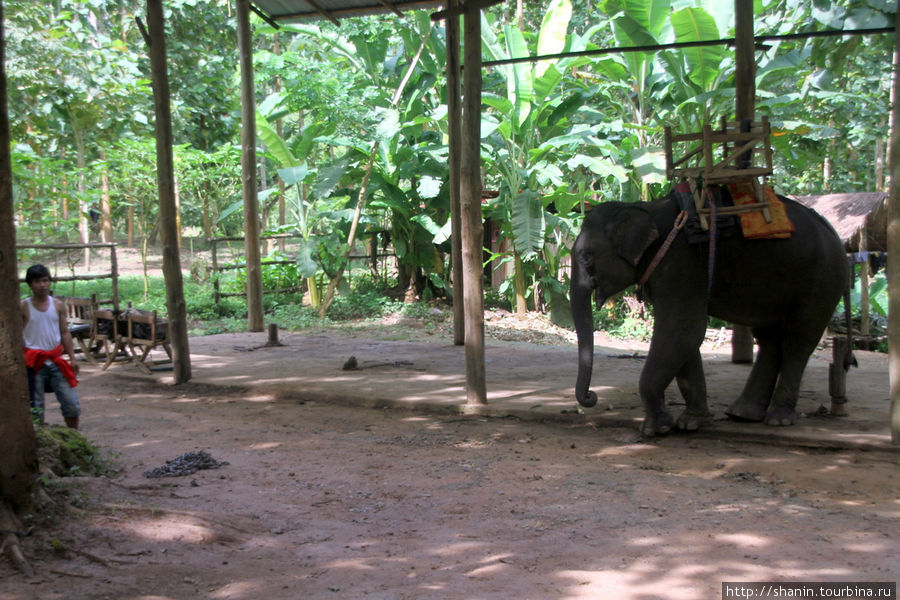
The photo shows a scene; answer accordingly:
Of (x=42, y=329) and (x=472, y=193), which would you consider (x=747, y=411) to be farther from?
(x=42, y=329)

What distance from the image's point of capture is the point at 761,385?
659 centimetres

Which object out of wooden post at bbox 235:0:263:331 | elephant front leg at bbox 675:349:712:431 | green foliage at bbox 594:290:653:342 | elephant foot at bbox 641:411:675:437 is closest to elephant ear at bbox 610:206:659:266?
elephant front leg at bbox 675:349:712:431

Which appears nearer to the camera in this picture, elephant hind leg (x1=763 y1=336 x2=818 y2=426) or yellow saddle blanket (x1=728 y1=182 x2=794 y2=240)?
yellow saddle blanket (x1=728 y1=182 x2=794 y2=240)

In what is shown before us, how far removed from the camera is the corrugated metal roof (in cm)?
995

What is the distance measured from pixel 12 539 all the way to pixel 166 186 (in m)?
5.66

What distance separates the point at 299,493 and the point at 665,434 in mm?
3073

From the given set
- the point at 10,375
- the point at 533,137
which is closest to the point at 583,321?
the point at 10,375

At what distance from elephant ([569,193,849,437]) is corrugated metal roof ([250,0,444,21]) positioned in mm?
4914

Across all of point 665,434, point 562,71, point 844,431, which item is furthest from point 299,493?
point 562,71

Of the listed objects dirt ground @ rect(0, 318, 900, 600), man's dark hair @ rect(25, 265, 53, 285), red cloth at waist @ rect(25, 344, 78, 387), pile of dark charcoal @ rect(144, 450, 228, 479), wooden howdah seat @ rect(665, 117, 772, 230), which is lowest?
dirt ground @ rect(0, 318, 900, 600)

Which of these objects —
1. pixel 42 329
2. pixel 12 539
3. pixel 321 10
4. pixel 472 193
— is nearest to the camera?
pixel 12 539

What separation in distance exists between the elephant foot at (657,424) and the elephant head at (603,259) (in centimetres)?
48

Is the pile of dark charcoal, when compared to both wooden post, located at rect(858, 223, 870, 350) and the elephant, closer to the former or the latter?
the elephant

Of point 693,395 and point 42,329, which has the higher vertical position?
point 42,329
